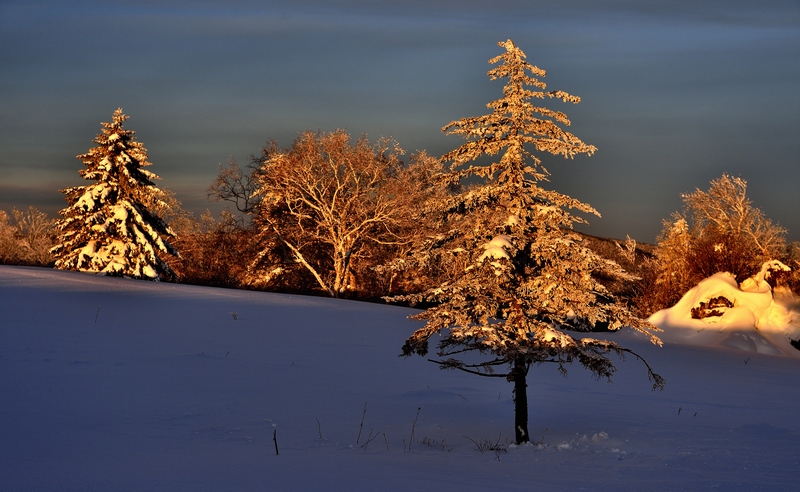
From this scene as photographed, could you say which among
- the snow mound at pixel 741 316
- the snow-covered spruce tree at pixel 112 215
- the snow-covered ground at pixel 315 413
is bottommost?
the snow-covered ground at pixel 315 413

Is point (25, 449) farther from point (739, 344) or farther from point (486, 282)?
point (739, 344)

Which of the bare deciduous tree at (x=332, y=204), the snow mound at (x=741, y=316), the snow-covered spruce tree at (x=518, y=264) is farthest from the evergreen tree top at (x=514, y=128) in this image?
the bare deciduous tree at (x=332, y=204)

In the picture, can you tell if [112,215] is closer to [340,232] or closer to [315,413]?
[340,232]

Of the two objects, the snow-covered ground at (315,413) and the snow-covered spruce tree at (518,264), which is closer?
the snow-covered ground at (315,413)

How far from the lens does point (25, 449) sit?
772 centimetres

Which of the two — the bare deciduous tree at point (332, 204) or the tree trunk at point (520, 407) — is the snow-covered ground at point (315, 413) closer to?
the tree trunk at point (520, 407)

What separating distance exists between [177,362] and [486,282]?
23.3 ft

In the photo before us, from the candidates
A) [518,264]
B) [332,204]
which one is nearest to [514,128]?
[518,264]

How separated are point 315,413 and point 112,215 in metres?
22.7

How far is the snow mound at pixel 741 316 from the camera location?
27.1 meters

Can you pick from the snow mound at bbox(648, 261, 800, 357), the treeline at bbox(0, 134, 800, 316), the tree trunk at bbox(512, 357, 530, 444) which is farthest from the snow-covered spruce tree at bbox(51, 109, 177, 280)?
the tree trunk at bbox(512, 357, 530, 444)

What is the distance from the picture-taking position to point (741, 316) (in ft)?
91.4

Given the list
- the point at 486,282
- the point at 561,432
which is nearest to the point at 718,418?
the point at 561,432

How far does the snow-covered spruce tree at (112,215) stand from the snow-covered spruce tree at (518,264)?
2351 centimetres
